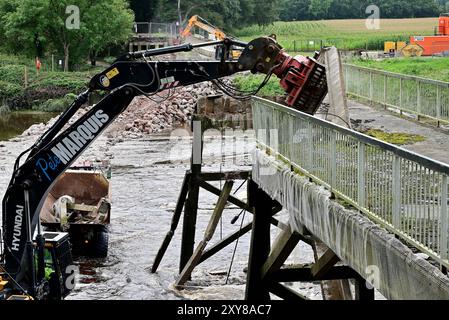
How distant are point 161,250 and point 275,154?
6.47 m

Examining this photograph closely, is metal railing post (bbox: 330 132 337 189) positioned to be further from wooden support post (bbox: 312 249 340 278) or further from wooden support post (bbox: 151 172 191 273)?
wooden support post (bbox: 151 172 191 273)

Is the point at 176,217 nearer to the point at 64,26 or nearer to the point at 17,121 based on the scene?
the point at 17,121

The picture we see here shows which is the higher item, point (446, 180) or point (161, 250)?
point (446, 180)

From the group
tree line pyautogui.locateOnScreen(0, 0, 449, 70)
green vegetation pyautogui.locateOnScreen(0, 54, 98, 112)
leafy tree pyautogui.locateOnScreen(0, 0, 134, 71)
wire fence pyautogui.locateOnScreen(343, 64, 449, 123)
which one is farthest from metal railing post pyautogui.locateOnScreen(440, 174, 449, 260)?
leafy tree pyautogui.locateOnScreen(0, 0, 134, 71)

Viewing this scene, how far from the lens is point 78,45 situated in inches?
3219

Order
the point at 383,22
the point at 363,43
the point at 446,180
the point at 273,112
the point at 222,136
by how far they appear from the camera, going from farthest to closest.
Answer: the point at 383,22
the point at 363,43
the point at 222,136
the point at 273,112
the point at 446,180

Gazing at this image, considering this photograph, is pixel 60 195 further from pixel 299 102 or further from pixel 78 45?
pixel 78 45

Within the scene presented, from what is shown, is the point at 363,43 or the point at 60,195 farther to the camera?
the point at 363,43

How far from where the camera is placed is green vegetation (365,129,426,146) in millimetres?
17469

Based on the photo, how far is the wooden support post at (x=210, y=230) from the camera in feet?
59.5

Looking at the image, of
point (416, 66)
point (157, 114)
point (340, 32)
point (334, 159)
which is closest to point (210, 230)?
point (334, 159)

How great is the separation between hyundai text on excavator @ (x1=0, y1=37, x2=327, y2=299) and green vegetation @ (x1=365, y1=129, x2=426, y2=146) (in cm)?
177
